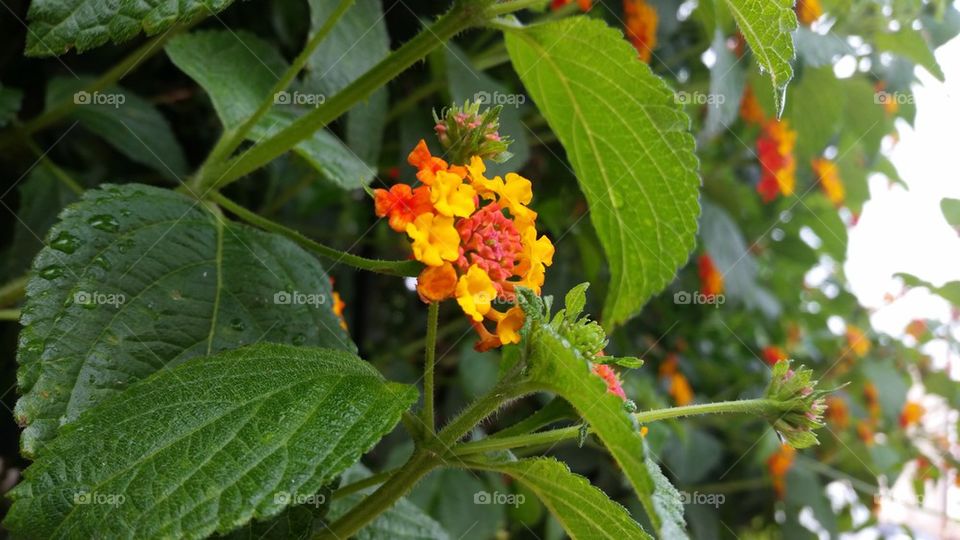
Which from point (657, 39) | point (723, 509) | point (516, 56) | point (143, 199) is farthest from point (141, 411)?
point (723, 509)

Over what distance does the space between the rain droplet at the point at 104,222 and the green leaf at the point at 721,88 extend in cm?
80

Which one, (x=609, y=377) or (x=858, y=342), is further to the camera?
(x=858, y=342)

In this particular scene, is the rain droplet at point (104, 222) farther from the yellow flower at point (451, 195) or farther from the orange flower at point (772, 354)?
the orange flower at point (772, 354)

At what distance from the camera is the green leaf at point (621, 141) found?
2.29 ft

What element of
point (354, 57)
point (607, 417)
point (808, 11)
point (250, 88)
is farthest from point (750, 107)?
point (607, 417)

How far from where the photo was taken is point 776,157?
1.74 metres

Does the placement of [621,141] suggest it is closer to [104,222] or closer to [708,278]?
[104,222]

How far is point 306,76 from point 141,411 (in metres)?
0.47

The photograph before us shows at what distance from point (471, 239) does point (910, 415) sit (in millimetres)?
2155

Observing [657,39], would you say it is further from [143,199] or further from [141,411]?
[141,411]

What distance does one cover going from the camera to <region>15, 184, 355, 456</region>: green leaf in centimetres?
53

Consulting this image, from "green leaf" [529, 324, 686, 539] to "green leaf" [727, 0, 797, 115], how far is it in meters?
0.23
